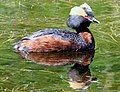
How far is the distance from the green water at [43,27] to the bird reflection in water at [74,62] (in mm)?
118

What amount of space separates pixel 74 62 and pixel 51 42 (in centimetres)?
89

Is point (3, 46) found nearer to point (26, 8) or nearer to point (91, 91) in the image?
point (91, 91)

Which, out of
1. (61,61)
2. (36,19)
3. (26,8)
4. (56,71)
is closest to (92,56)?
(61,61)

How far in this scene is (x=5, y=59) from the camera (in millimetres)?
10547

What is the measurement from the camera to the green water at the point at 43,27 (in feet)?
30.3

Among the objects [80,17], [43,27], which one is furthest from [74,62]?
[43,27]

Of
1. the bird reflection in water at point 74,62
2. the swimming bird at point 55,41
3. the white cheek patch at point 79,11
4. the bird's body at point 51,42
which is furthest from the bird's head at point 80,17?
the bird reflection in water at point 74,62

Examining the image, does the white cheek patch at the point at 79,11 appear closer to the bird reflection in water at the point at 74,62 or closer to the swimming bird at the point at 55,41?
the swimming bird at the point at 55,41

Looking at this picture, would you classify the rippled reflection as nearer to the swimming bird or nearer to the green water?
the green water

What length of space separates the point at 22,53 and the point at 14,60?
27.4 inches

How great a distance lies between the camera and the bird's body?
11438mm

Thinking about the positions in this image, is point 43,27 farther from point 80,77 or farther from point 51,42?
point 80,77

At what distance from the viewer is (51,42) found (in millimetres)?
11500

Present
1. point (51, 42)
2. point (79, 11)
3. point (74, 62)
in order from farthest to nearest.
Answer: point (79, 11), point (51, 42), point (74, 62)
